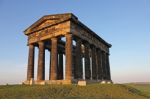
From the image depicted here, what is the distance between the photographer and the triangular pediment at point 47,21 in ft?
128

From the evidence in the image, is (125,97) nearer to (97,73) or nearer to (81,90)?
(81,90)

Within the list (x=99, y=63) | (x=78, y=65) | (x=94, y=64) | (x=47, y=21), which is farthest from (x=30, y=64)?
(x=99, y=63)

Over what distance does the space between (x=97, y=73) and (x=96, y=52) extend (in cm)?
559

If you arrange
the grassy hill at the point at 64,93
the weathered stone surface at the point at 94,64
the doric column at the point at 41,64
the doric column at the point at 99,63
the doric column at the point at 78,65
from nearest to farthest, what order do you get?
the grassy hill at the point at 64,93
the doric column at the point at 78,65
the doric column at the point at 41,64
the weathered stone surface at the point at 94,64
the doric column at the point at 99,63

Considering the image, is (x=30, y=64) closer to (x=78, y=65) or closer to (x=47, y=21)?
(x=47, y=21)

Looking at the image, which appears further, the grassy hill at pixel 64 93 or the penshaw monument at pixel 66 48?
the penshaw monument at pixel 66 48

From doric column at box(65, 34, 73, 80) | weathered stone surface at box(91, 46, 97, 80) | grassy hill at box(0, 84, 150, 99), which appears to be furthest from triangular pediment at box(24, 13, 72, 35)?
grassy hill at box(0, 84, 150, 99)

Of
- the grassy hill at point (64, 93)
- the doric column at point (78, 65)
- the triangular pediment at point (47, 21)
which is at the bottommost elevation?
the grassy hill at point (64, 93)

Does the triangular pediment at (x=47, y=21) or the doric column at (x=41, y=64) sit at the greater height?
the triangular pediment at (x=47, y=21)

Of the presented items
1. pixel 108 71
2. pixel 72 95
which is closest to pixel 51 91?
pixel 72 95

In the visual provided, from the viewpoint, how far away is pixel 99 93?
88.6 ft

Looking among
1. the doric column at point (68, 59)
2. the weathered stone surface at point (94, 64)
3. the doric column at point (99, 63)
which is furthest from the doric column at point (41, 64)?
the doric column at point (99, 63)

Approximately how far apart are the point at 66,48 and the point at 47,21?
8.27 meters

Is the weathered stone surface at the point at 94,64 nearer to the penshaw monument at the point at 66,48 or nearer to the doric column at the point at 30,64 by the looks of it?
the penshaw monument at the point at 66,48
